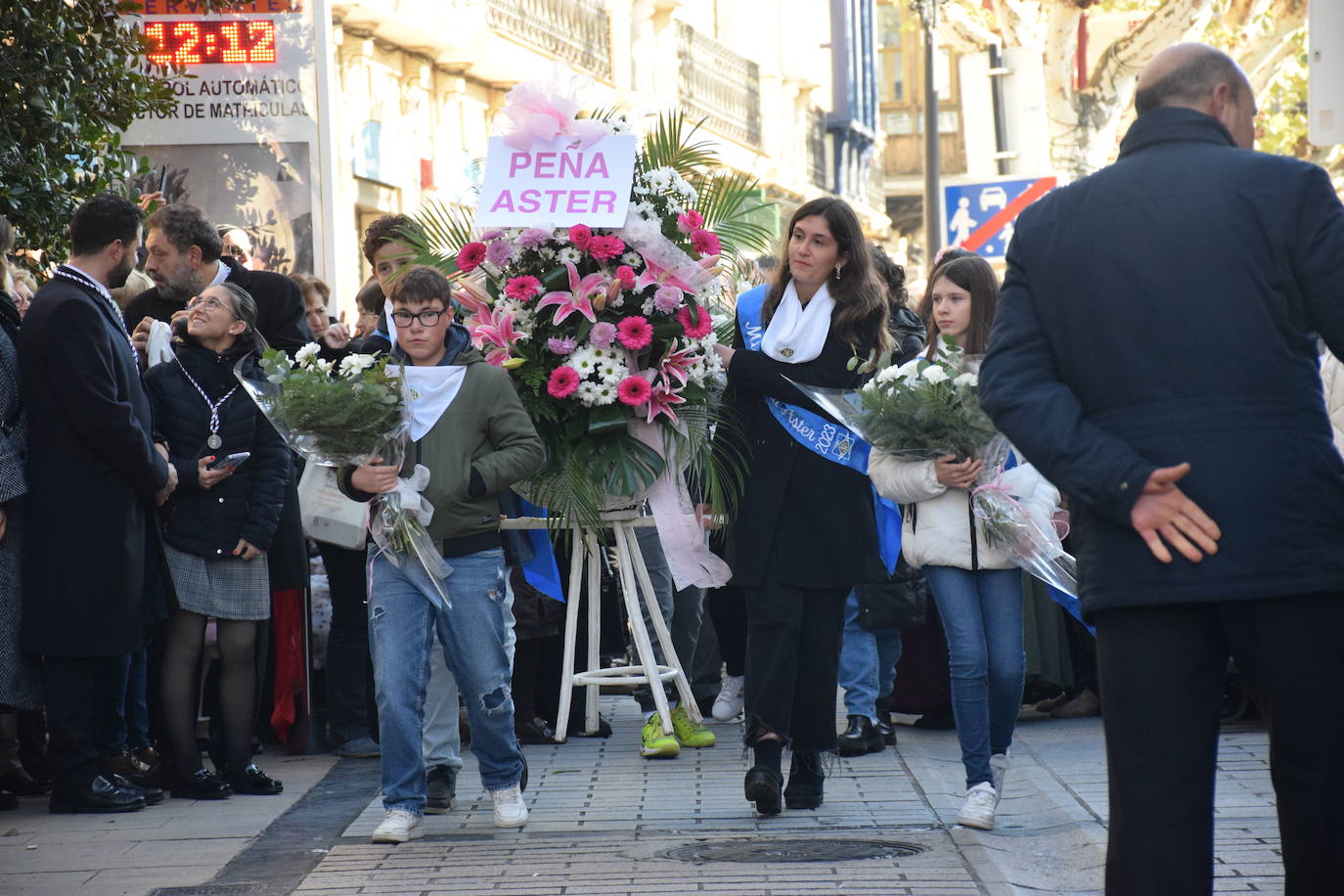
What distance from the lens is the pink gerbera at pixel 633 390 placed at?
742 cm

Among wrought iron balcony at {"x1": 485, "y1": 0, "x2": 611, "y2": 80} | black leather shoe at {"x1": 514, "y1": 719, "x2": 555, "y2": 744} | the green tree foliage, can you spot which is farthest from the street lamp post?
black leather shoe at {"x1": 514, "y1": 719, "x2": 555, "y2": 744}

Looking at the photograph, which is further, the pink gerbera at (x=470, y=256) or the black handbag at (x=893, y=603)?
the black handbag at (x=893, y=603)

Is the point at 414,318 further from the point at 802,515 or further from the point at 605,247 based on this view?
the point at 802,515

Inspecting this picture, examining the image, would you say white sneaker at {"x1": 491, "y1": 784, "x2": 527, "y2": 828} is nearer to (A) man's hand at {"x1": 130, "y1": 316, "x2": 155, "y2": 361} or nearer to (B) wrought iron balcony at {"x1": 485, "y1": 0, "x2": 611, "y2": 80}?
(A) man's hand at {"x1": 130, "y1": 316, "x2": 155, "y2": 361}

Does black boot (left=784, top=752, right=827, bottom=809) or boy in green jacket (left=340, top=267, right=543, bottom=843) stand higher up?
boy in green jacket (left=340, top=267, right=543, bottom=843)

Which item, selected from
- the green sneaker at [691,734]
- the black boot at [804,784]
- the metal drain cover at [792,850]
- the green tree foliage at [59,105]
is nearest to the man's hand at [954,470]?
the black boot at [804,784]

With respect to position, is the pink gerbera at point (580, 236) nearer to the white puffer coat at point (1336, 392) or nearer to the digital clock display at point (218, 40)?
the white puffer coat at point (1336, 392)

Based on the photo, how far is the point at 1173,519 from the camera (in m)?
3.75

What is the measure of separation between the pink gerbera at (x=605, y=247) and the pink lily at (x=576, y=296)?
3.2 inches

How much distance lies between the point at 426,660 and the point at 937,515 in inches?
71.6

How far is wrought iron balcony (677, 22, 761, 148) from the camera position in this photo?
30.7m

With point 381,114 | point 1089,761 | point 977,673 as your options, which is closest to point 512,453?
point 977,673

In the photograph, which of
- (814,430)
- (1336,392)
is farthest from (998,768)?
(1336,392)

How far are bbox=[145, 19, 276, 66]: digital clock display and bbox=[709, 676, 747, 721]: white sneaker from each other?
6436mm
